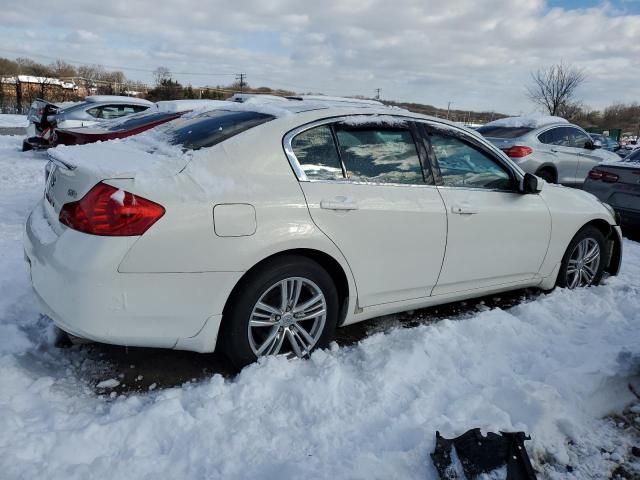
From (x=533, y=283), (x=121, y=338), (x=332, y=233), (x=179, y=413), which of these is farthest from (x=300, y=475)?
(x=533, y=283)

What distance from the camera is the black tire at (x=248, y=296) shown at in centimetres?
285

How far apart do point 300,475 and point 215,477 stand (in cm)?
37

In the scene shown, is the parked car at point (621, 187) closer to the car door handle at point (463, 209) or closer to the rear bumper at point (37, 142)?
the car door handle at point (463, 209)

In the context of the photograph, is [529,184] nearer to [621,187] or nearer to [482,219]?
[482,219]

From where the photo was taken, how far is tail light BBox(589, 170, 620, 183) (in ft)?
23.7

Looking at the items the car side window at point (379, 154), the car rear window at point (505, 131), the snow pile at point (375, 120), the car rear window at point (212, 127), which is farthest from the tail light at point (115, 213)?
the car rear window at point (505, 131)

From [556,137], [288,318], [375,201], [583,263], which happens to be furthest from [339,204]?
[556,137]

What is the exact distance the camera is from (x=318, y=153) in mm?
3174

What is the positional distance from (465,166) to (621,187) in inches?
176

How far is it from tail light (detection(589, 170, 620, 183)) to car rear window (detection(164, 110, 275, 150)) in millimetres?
5939

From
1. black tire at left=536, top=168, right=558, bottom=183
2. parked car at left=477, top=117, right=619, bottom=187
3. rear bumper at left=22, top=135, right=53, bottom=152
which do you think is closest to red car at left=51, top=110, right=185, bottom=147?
rear bumper at left=22, top=135, right=53, bottom=152

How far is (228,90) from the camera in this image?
33469 millimetres

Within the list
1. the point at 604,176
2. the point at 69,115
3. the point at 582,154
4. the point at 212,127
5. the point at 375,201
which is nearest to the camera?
the point at 375,201

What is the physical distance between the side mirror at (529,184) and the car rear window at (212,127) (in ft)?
6.82
